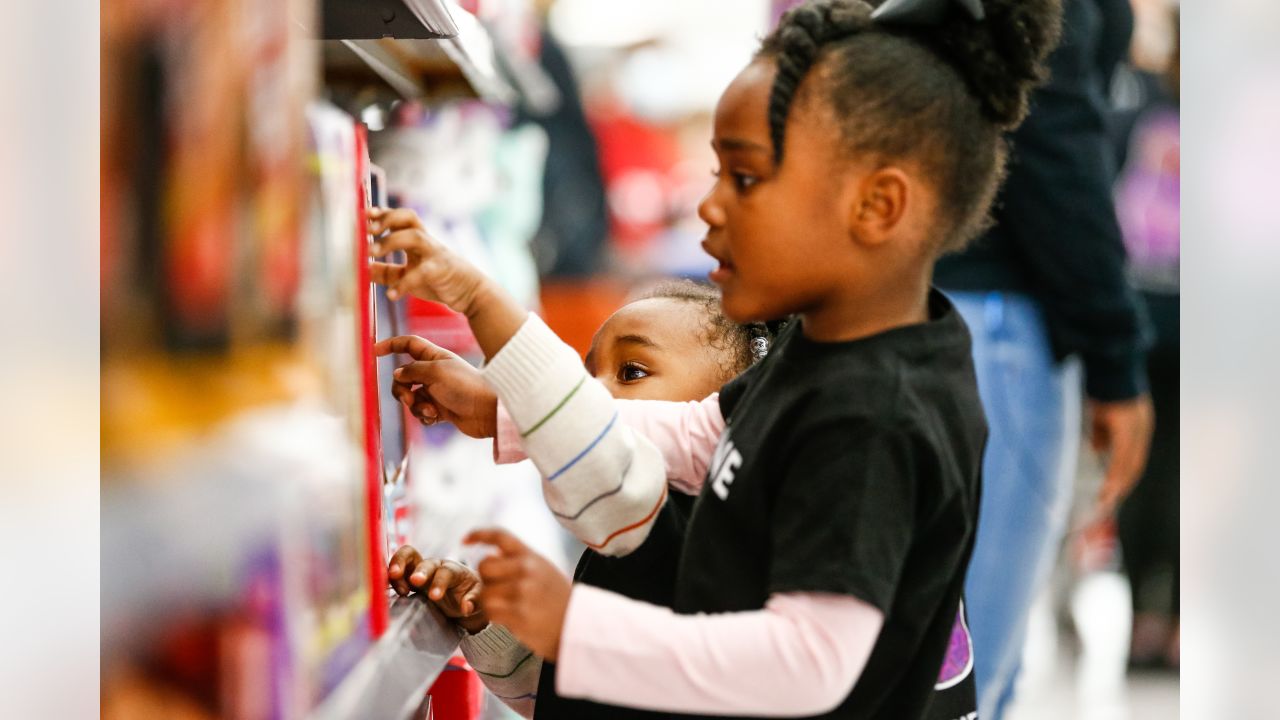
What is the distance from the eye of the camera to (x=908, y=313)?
0.84 meters

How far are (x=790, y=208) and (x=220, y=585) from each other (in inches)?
18.5

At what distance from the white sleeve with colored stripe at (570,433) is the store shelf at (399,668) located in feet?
0.53

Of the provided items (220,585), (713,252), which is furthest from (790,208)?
(220,585)

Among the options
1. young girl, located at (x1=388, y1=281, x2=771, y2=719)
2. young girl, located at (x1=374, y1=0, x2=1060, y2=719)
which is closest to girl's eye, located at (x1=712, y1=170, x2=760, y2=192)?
young girl, located at (x1=374, y1=0, x2=1060, y2=719)

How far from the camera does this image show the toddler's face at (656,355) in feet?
4.02

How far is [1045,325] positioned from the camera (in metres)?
1.46

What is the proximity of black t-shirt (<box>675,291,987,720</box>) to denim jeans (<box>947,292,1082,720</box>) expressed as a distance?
0.59 meters

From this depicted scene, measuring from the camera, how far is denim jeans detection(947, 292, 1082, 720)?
1437 mm

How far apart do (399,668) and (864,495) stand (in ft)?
1.25

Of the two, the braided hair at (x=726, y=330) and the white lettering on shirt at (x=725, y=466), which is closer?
the white lettering on shirt at (x=725, y=466)

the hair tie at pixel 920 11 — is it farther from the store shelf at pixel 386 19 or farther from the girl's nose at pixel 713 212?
the store shelf at pixel 386 19

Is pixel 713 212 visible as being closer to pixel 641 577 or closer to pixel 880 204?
pixel 880 204

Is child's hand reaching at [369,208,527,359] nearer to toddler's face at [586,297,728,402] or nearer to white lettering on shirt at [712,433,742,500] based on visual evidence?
white lettering on shirt at [712,433,742,500]

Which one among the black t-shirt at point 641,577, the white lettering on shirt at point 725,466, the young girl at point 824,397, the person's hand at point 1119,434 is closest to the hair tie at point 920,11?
the young girl at point 824,397
